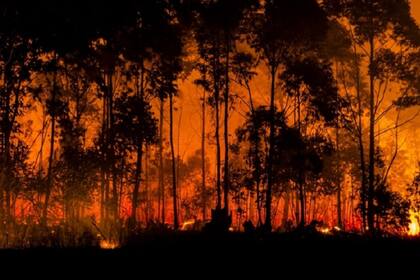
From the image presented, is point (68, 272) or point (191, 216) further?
point (191, 216)

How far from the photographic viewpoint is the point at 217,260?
6.55m

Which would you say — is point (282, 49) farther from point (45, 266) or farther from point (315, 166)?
point (45, 266)

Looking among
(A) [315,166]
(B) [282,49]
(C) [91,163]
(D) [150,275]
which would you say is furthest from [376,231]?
(D) [150,275]

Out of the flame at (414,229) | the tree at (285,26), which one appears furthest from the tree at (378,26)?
the flame at (414,229)

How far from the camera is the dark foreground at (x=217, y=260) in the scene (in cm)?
586

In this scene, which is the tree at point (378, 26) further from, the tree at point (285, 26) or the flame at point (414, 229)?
the flame at point (414, 229)

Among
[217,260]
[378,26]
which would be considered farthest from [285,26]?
[217,260]

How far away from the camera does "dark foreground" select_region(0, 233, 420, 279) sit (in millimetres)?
5863

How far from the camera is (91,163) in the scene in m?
16.0

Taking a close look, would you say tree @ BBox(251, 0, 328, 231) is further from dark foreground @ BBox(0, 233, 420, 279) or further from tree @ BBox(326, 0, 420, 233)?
dark foreground @ BBox(0, 233, 420, 279)

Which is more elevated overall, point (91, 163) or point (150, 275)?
point (91, 163)

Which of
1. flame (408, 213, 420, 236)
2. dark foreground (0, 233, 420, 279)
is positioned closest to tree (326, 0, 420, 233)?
flame (408, 213, 420, 236)

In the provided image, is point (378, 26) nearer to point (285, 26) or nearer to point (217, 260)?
point (285, 26)

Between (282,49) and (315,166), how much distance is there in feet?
16.0
